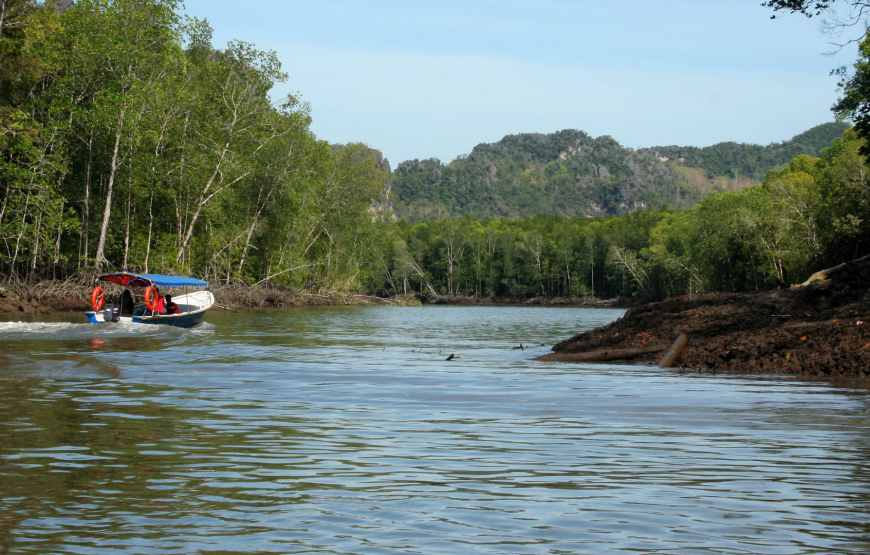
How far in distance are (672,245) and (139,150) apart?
7783 cm

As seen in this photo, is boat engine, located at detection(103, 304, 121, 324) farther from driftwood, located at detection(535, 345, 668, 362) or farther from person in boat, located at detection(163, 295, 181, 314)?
driftwood, located at detection(535, 345, 668, 362)

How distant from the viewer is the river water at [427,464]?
504 cm

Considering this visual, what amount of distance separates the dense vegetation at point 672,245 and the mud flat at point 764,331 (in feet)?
18.6

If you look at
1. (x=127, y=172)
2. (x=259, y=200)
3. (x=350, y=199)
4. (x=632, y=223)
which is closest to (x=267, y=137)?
(x=259, y=200)

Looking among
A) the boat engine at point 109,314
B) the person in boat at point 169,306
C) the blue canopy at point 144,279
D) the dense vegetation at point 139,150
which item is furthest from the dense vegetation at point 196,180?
the boat engine at point 109,314

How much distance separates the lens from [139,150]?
45.4 m

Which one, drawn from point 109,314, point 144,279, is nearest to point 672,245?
point 144,279

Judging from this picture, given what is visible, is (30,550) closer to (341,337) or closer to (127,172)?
(341,337)

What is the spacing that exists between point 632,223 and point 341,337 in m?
115

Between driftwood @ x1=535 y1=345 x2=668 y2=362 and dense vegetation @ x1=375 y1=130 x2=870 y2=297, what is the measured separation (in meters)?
11.0

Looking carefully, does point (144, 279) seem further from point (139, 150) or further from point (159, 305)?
point (139, 150)

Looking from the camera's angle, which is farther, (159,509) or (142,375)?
(142,375)

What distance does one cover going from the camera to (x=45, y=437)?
27.2 ft

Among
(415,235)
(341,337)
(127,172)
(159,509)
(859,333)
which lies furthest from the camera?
(415,235)
